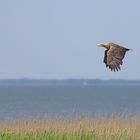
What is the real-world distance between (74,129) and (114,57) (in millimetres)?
6124

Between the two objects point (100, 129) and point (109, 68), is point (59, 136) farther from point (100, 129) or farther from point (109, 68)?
point (109, 68)

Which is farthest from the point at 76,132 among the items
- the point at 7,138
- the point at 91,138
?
the point at 7,138

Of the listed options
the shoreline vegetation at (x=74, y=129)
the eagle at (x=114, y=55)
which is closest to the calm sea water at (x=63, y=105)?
the shoreline vegetation at (x=74, y=129)

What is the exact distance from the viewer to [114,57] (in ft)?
34.0

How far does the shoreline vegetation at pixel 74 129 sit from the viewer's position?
1598 cm

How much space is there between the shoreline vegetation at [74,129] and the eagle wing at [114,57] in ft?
18.6

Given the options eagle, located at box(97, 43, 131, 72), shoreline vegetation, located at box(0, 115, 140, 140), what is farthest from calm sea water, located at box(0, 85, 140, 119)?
eagle, located at box(97, 43, 131, 72)

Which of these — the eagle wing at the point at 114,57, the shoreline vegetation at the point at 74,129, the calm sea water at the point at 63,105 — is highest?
the eagle wing at the point at 114,57

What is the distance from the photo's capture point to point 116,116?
17109 mm

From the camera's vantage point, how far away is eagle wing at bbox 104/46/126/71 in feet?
33.7

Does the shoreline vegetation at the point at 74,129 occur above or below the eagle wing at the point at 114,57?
below

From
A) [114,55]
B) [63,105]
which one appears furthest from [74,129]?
[63,105]

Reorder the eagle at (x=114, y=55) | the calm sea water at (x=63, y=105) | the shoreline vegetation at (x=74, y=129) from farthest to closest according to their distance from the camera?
the calm sea water at (x=63, y=105)
the shoreline vegetation at (x=74, y=129)
the eagle at (x=114, y=55)

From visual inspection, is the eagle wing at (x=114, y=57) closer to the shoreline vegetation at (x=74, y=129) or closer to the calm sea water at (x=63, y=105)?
the shoreline vegetation at (x=74, y=129)
